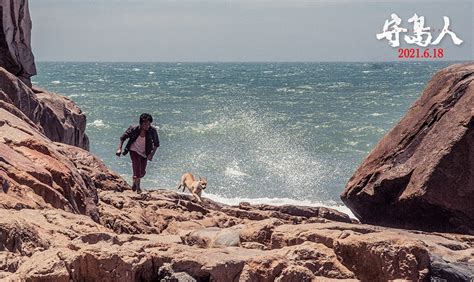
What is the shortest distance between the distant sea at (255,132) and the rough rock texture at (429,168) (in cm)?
684

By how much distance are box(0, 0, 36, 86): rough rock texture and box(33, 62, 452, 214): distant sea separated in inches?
217

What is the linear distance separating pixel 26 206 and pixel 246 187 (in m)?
13.9

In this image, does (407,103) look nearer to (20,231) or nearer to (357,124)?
(357,124)

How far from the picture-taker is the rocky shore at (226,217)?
14.0ft

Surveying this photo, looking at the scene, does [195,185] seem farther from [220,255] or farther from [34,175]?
[220,255]

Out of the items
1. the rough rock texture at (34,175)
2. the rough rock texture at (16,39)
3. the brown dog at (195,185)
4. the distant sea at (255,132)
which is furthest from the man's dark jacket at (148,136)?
the distant sea at (255,132)

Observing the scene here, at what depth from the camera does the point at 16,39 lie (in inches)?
461

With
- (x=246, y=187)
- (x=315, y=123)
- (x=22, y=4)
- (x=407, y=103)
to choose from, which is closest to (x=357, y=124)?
(x=315, y=123)

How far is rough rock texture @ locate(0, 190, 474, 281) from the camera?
4062 mm

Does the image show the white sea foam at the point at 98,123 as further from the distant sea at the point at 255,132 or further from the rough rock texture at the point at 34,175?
the rough rock texture at the point at 34,175

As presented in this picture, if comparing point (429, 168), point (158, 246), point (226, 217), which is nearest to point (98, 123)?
point (226, 217)

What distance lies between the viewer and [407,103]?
1531 inches

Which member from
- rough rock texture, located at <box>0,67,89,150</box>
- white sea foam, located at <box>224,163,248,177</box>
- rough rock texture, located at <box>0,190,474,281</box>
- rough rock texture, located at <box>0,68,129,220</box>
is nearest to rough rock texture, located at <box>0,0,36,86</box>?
rough rock texture, located at <box>0,67,89,150</box>

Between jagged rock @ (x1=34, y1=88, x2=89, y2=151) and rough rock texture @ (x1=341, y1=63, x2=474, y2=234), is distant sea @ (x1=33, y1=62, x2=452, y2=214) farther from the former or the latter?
rough rock texture @ (x1=341, y1=63, x2=474, y2=234)
